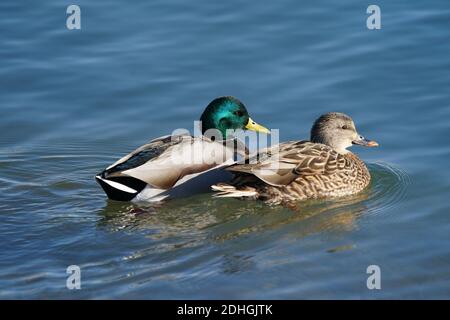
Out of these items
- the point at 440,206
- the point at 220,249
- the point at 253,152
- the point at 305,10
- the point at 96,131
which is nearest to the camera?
the point at 220,249

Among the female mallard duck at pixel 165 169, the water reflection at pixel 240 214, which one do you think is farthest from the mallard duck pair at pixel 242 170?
the water reflection at pixel 240 214

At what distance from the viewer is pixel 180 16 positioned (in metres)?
14.0

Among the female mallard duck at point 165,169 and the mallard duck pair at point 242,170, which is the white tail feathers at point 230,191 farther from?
the female mallard duck at point 165,169

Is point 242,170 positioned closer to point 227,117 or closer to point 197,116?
point 227,117

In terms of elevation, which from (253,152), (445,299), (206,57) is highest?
(206,57)

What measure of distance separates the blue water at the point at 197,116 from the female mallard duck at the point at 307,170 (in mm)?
165

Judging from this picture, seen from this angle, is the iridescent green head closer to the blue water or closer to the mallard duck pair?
the mallard duck pair

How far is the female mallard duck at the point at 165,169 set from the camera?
9.93m

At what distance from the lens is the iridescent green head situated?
10602mm

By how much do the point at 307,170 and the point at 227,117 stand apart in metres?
1.13

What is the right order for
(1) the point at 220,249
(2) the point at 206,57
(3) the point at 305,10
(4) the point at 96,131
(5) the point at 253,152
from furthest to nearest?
(3) the point at 305,10, (2) the point at 206,57, (4) the point at 96,131, (5) the point at 253,152, (1) the point at 220,249

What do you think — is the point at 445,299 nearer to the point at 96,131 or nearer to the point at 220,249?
the point at 220,249
